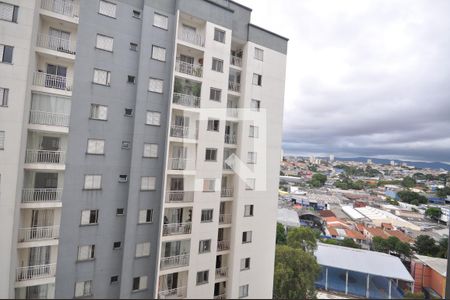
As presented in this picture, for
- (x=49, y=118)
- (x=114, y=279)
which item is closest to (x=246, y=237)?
(x=114, y=279)

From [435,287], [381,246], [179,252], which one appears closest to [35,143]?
[179,252]

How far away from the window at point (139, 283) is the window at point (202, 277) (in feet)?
3.84

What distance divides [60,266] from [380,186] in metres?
24.9

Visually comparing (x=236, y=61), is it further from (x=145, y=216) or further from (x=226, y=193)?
(x=145, y=216)

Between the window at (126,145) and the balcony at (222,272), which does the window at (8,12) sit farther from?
the balcony at (222,272)

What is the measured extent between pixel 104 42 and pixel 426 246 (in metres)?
16.4

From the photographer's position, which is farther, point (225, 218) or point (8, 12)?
point (225, 218)

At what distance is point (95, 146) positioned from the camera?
15.1 ft

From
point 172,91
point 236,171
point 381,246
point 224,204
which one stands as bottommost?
point 381,246

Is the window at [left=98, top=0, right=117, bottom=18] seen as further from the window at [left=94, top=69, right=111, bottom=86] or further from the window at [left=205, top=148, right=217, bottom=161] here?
Answer: the window at [left=205, top=148, right=217, bottom=161]

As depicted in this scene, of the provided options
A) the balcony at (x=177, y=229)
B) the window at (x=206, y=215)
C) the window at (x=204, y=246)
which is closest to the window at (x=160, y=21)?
the window at (x=206, y=215)

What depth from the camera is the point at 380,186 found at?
21.6 metres

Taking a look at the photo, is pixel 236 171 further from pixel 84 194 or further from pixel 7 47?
pixel 7 47

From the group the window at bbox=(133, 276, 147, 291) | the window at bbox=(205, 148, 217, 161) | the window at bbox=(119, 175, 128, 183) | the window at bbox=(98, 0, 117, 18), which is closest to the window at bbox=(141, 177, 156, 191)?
the window at bbox=(119, 175, 128, 183)
